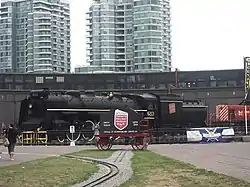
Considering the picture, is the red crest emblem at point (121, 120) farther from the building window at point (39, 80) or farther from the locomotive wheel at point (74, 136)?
the building window at point (39, 80)

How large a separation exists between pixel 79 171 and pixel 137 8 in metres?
80.2

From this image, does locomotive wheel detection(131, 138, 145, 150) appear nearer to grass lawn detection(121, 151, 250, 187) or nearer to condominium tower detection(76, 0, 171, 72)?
grass lawn detection(121, 151, 250, 187)

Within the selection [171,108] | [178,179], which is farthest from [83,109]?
[178,179]

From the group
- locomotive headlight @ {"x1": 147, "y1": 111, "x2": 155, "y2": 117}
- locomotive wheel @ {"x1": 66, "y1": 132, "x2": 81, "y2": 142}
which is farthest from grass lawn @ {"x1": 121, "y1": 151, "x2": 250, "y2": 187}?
locomotive headlight @ {"x1": 147, "y1": 111, "x2": 155, "y2": 117}

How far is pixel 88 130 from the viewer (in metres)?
36.4

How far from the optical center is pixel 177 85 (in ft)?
173

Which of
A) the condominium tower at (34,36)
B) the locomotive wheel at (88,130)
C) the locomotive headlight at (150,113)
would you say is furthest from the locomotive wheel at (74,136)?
the condominium tower at (34,36)

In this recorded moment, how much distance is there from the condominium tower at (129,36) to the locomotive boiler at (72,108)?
41940 millimetres

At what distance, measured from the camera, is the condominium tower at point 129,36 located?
83375mm

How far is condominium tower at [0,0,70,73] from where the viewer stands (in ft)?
267

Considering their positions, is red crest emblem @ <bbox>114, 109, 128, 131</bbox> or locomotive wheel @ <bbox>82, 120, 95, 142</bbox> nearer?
red crest emblem @ <bbox>114, 109, 128, 131</bbox>

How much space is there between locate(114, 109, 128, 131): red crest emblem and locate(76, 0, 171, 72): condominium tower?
51342mm

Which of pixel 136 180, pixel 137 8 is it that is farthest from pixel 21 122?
pixel 137 8

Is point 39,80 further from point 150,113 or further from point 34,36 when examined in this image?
point 34,36
